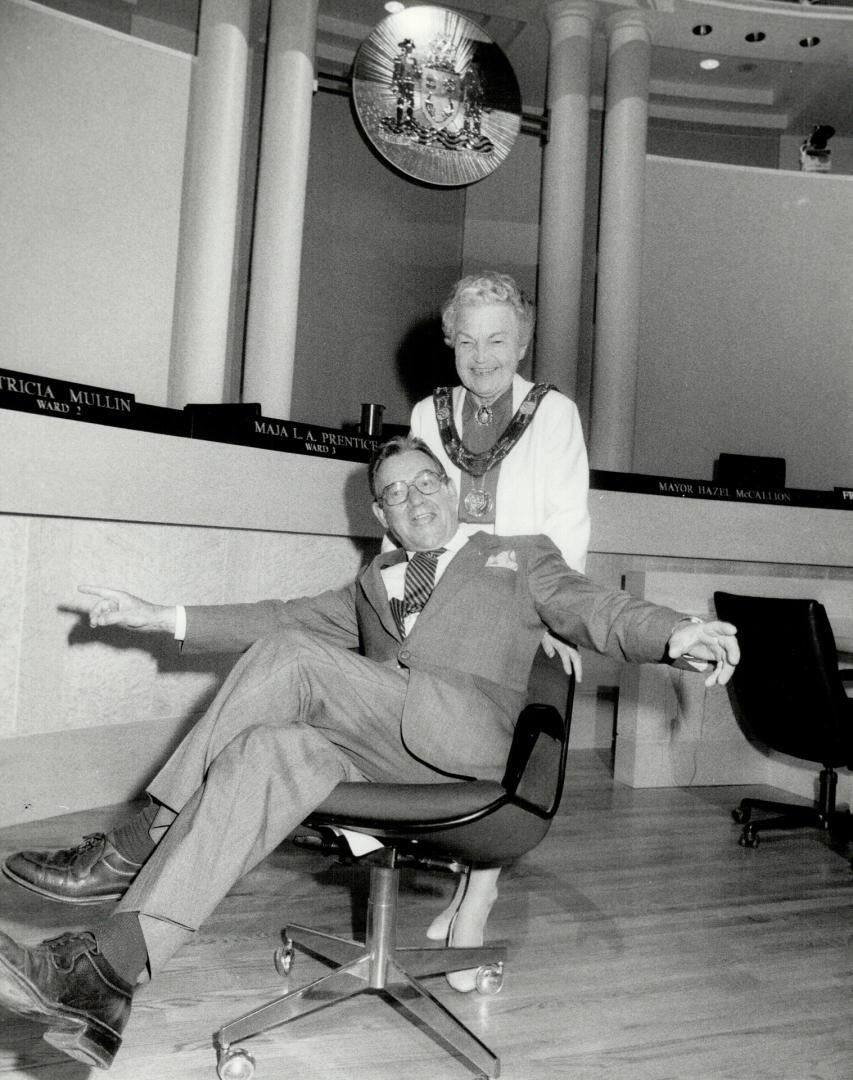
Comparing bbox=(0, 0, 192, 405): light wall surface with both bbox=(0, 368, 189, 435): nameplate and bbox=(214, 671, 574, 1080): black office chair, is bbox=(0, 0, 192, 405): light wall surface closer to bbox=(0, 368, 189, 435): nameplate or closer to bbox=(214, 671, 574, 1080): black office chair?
bbox=(0, 368, 189, 435): nameplate

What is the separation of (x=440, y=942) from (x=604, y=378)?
342 centimetres

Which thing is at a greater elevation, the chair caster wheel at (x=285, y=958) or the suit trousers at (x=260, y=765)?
the suit trousers at (x=260, y=765)

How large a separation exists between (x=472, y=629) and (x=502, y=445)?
0.62 m

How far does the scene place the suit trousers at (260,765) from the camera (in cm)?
157

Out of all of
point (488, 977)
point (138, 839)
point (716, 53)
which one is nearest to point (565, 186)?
point (716, 53)

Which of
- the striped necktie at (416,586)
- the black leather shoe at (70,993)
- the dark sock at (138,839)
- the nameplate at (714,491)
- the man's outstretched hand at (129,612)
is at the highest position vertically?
the nameplate at (714,491)

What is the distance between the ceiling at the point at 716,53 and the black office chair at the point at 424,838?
4.38 meters

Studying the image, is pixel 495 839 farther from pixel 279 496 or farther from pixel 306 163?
pixel 306 163

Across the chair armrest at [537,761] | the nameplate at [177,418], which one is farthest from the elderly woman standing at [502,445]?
the chair armrest at [537,761]

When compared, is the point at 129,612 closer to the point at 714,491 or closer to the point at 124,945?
the point at 124,945

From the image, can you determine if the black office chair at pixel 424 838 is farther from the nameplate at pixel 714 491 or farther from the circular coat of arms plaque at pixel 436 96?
the circular coat of arms plaque at pixel 436 96

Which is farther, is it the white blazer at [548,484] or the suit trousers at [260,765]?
the white blazer at [548,484]

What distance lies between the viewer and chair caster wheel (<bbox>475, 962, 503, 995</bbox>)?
2.07m

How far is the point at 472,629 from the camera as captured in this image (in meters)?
1.93
